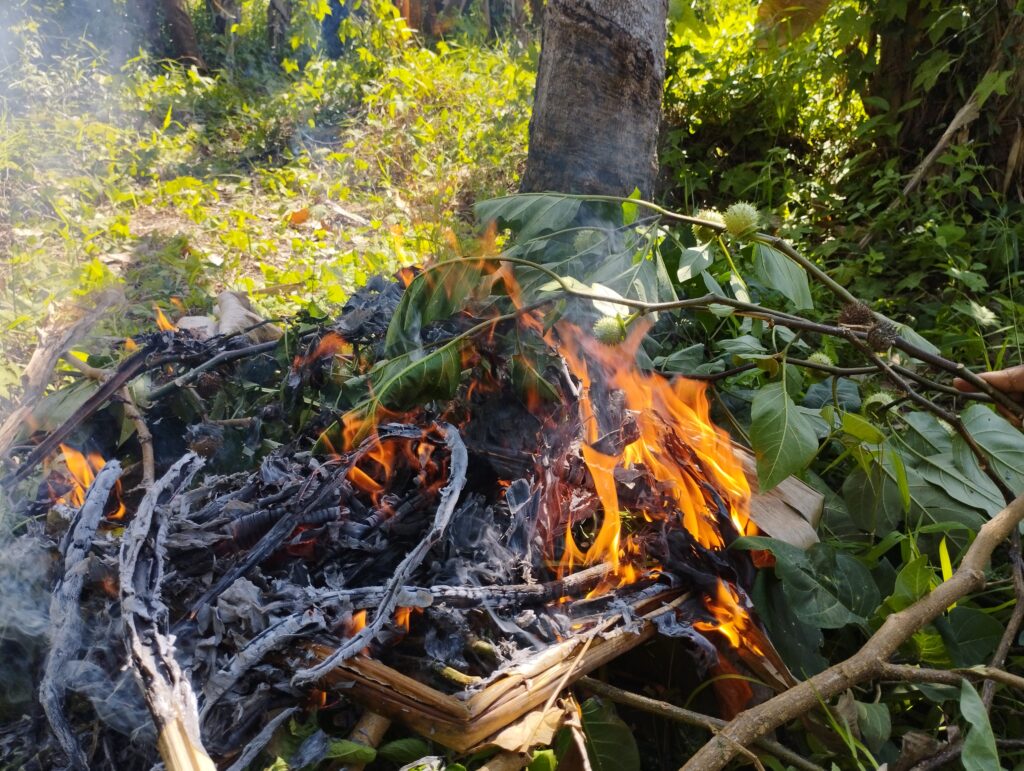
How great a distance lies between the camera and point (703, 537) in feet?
5.47

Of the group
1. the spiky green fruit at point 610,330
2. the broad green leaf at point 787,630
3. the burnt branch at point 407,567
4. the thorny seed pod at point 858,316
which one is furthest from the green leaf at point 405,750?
the thorny seed pod at point 858,316

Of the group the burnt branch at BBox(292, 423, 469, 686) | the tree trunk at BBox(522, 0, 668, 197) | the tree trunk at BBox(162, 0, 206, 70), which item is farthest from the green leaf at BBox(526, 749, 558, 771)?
the tree trunk at BBox(162, 0, 206, 70)

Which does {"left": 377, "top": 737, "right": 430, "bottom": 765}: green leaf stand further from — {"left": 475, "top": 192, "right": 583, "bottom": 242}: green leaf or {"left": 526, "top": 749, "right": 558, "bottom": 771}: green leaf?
{"left": 475, "top": 192, "right": 583, "bottom": 242}: green leaf

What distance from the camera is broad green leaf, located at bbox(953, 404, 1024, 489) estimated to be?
6.15 ft

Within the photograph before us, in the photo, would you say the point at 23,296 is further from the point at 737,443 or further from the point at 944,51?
the point at 944,51

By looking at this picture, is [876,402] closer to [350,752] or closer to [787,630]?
[787,630]

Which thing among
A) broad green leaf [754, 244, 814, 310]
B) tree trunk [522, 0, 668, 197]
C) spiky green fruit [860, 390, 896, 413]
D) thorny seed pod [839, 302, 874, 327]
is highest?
tree trunk [522, 0, 668, 197]

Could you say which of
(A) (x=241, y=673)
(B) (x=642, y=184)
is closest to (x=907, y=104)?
(B) (x=642, y=184)

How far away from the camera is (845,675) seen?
136 centimetres

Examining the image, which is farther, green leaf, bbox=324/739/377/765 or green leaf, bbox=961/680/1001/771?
green leaf, bbox=324/739/377/765

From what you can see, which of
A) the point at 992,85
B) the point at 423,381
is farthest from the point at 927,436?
the point at 992,85

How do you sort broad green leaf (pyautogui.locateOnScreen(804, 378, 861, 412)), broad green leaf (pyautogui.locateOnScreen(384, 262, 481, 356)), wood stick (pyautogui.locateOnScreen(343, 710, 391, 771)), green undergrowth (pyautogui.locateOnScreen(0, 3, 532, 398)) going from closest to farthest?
1. wood stick (pyautogui.locateOnScreen(343, 710, 391, 771))
2. broad green leaf (pyautogui.locateOnScreen(384, 262, 481, 356))
3. broad green leaf (pyautogui.locateOnScreen(804, 378, 861, 412))
4. green undergrowth (pyautogui.locateOnScreen(0, 3, 532, 398))

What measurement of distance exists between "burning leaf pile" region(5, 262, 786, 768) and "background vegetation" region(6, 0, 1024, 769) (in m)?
0.25

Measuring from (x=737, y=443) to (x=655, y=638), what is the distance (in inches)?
25.7
